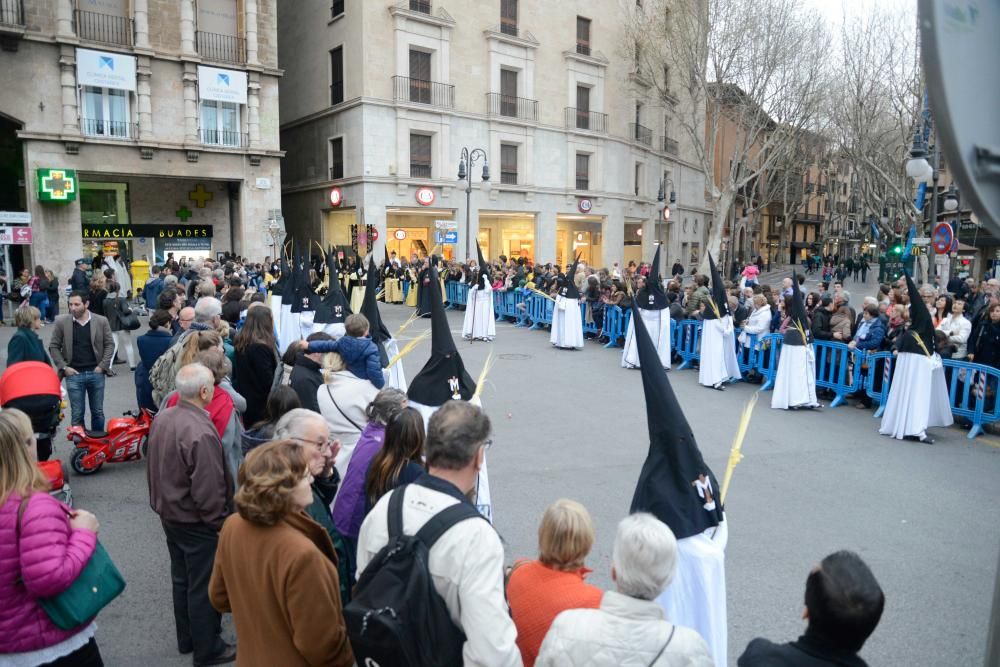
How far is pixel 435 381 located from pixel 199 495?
2.13 m

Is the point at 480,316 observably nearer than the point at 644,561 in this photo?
No

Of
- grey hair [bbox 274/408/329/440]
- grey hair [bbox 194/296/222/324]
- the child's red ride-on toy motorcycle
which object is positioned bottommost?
the child's red ride-on toy motorcycle

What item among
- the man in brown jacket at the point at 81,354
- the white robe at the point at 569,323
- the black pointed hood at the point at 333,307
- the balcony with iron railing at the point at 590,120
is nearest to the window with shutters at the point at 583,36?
the balcony with iron railing at the point at 590,120

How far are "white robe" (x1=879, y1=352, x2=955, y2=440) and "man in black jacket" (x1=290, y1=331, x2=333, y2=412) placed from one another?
25.2 feet

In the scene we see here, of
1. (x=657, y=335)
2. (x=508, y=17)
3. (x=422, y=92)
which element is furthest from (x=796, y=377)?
(x=508, y=17)

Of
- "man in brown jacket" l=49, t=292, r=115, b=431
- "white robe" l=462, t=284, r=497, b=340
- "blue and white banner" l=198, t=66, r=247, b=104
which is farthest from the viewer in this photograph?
"blue and white banner" l=198, t=66, r=247, b=104

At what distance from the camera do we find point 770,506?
7.03 metres

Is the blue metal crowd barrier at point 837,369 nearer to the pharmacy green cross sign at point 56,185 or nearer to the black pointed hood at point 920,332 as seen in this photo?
the black pointed hood at point 920,332

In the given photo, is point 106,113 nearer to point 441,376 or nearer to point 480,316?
point 480,316

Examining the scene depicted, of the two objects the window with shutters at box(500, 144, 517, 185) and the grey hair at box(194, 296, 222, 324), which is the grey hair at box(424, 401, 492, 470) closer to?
the grey hair at box(194, 296, 222, 324)

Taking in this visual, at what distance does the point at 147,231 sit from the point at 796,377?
→ 27534 millimetres

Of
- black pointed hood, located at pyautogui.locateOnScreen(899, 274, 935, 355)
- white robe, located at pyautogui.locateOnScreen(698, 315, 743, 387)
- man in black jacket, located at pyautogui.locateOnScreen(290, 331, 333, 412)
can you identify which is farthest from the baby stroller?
white robe, located at pyautogui.locateOnScreen(698, 315, 743, 387)

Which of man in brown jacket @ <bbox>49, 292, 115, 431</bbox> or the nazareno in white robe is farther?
the nazareno in white robe

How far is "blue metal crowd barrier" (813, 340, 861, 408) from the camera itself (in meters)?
11.3
